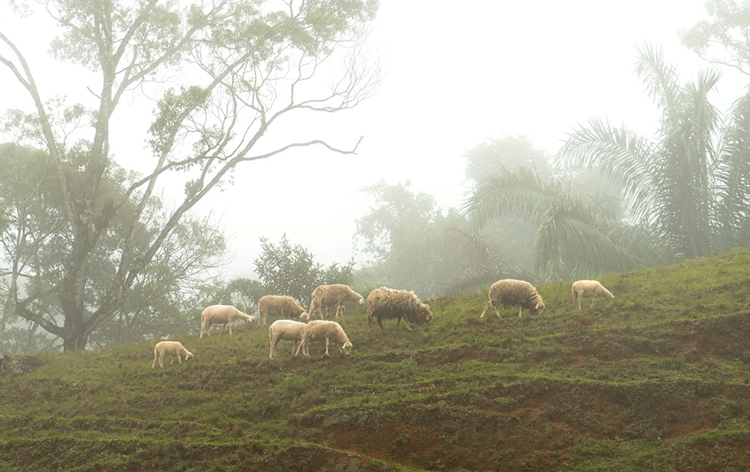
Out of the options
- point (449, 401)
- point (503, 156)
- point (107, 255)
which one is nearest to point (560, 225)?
point (449, 401)

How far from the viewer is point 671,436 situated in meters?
8.11

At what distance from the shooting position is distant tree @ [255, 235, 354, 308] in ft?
79.8

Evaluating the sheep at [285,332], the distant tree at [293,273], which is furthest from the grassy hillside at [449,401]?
the distant tree at [293,273]

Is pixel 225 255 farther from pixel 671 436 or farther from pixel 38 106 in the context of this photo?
pixel 671 436

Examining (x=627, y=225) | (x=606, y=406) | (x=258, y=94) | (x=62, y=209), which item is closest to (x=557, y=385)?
(x=606, y=406)

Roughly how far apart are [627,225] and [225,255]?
2226 cm

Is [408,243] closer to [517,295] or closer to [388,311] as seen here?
[388,311]

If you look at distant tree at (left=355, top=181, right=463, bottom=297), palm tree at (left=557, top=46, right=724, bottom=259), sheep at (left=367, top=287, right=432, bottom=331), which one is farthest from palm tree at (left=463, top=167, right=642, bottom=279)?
distant tree at (left=355, top=181, right=463, bottom=297)

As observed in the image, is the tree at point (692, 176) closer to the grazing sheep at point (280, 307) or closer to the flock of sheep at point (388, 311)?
the flock of sheep at point (388, 311)

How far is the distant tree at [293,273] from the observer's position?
24312mm

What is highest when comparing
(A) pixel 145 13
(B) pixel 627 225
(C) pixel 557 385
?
(A) pixel 145 13

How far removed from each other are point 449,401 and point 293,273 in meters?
15.8

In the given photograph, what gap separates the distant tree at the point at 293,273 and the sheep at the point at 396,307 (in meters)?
10.4

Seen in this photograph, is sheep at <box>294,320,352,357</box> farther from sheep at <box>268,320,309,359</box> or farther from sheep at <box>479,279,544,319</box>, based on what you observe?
sheep at <box>479,279,544,319</box>
